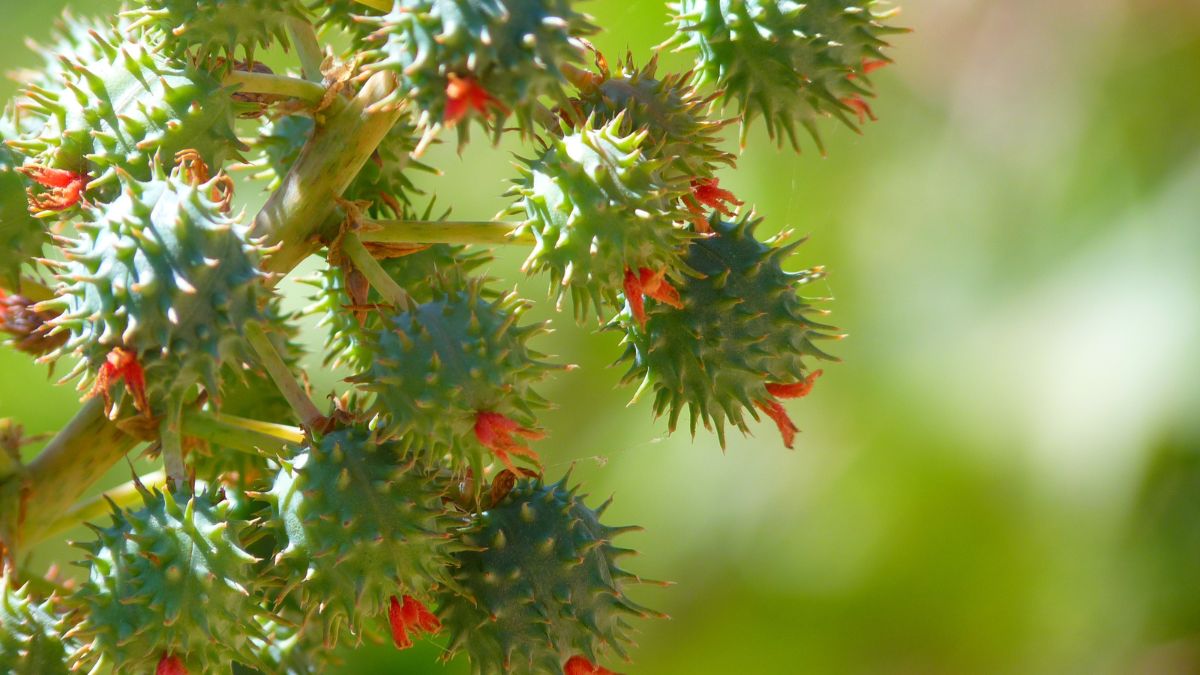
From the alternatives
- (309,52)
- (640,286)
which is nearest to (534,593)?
(640,286)

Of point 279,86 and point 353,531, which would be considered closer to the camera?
point 353,531

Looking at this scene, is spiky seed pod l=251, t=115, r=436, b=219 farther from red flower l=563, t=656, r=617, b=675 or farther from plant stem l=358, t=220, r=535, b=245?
red flower l=563, t=656, r=617, b=675

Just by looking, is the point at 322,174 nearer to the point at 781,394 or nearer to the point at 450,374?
the point at 450,374

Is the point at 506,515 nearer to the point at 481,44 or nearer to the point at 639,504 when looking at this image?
the point at 481,44

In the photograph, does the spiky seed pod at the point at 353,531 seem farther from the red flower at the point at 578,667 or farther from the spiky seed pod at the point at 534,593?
the red flower at the point at 578,667

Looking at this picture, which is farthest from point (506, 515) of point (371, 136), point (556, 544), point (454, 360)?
point (371, 136)

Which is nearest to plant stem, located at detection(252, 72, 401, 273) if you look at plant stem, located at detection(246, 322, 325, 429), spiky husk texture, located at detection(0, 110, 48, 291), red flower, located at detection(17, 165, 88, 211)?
plant stem, located at detection(246, 322, 325, 429)
